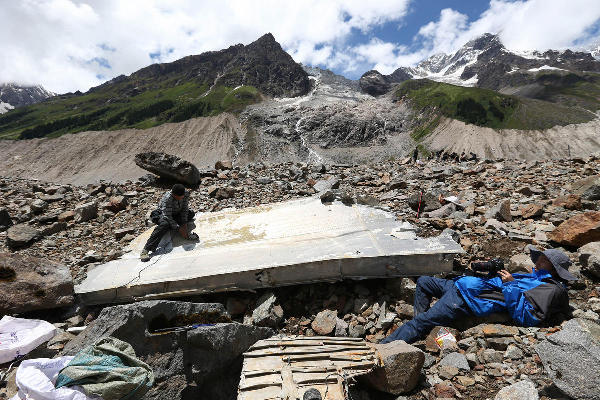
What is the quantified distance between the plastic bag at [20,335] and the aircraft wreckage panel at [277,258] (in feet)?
2.75

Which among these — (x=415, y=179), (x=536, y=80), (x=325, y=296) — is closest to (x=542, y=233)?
(x=325, y=296)

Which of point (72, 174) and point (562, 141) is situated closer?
point (72, 174)

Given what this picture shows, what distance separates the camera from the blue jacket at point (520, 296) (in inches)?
144

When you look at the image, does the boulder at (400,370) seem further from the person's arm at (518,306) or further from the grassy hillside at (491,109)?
the grassy hillside at (491,109)

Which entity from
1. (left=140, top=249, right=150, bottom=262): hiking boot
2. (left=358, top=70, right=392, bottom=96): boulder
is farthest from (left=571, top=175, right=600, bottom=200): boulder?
(left=358, top=70, right=392, bottom=96): boulder

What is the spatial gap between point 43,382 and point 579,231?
25.5 feet

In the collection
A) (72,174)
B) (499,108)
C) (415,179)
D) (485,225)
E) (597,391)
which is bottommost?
(597,391)

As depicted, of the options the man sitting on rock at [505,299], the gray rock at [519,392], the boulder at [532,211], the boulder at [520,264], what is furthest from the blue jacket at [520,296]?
the boulder at [532,211]

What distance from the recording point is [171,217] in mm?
6504

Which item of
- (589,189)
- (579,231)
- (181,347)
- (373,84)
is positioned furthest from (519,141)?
(373,84)

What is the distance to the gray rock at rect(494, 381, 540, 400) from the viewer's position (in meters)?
2.78

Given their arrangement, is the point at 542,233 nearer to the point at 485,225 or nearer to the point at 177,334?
the point at 485,225

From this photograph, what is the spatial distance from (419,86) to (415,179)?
114825 mm

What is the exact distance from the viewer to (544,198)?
7500mm
